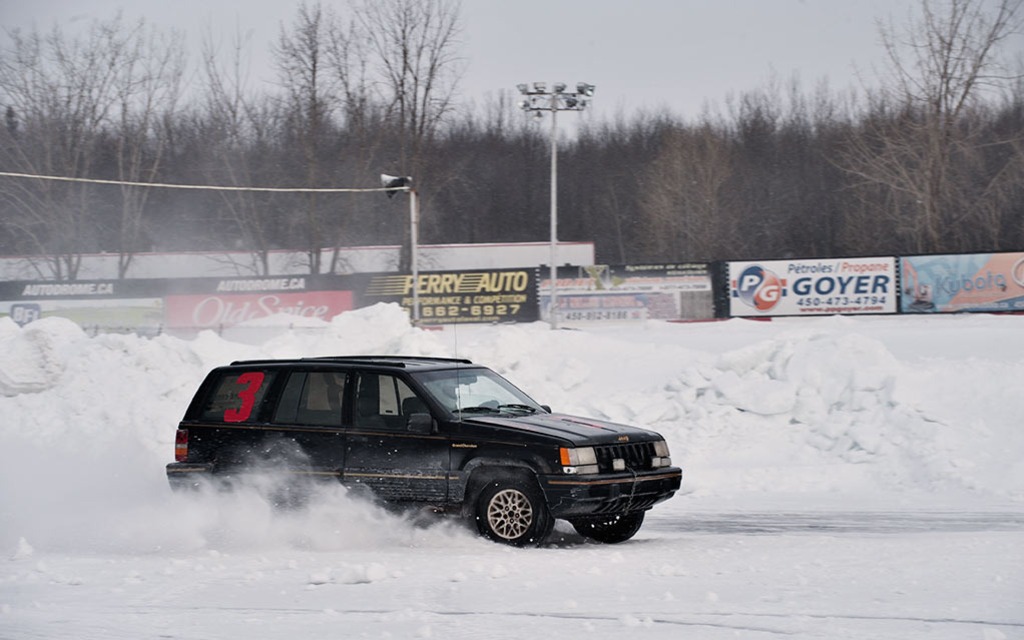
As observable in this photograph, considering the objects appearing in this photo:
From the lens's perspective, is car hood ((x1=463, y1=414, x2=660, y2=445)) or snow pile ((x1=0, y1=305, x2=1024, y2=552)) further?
snow pile ((x1=0, y1=305, x2=1024, y2=552))

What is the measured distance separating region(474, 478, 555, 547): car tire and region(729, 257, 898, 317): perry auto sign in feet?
82.8

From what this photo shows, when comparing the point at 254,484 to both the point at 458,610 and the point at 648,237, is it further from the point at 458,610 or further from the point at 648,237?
the point at 648,237

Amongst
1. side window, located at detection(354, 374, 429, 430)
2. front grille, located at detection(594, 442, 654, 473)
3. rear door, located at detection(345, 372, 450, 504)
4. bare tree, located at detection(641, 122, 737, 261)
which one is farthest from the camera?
bare tree, located at detection(641, 122, 737, 261)

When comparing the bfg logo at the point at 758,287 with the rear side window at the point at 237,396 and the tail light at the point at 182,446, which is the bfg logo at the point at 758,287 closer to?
the rear side window at the point at 237,396

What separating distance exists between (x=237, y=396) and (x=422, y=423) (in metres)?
2.02

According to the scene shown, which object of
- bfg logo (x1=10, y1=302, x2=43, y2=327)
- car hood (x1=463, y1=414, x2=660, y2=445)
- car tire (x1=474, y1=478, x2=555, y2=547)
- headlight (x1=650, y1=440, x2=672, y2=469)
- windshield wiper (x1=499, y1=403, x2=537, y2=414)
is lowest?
car tire (x1=474, y1=478, x2=555, y2=547)

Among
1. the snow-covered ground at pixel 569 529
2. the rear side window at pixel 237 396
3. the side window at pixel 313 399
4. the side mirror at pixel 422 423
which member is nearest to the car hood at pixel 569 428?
the side mirror at pixel 422 423

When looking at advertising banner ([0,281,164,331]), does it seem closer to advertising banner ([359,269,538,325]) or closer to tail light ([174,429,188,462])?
advertising banner ([359,269,538,325])

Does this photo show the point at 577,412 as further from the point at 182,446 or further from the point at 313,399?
the point at 182,446

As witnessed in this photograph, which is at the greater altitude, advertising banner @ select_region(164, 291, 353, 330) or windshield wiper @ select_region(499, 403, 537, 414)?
advertising banner @ select_region(164, 291, 353, 330)

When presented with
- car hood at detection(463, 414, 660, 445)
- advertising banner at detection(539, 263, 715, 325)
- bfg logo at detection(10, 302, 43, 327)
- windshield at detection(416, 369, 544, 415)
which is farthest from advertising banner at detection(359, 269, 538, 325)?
car hood at detection(463, 414, 660, 445)

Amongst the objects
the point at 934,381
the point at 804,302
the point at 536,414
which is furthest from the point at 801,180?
the point at 536,414

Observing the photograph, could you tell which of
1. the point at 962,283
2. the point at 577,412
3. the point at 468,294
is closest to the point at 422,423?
the point at 577,412

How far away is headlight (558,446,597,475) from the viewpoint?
8.68 m
